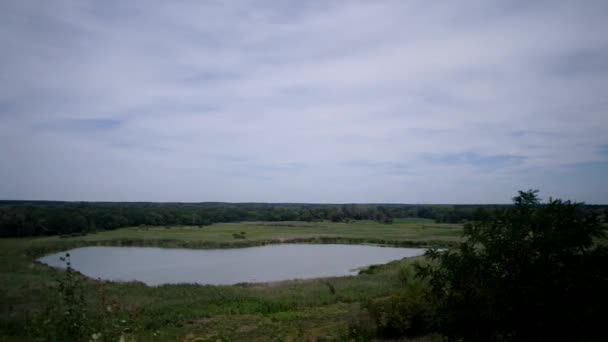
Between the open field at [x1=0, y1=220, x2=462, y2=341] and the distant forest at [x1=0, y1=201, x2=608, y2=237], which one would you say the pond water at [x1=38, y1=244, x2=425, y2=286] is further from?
the distant forest at [x1=0, y1=201, x2=608, y2=237]

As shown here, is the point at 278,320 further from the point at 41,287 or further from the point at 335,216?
the point at 335,216

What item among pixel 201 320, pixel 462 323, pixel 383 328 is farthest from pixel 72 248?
pixel 462 323

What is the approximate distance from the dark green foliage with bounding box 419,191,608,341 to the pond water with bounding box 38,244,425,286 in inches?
1004

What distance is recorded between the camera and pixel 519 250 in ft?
18.8

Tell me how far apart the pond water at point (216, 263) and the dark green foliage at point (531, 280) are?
25495 mm

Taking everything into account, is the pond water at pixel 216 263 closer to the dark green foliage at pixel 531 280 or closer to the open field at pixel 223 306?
the open field at pixel 223 306

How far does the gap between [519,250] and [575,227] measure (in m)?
0.75

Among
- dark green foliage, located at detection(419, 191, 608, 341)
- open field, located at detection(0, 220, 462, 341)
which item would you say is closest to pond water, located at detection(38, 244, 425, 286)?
open field, located at detection(0, 220, 462, 341)

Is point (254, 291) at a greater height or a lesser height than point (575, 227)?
lesser

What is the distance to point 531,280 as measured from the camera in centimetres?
558

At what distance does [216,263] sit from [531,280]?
38584 mm

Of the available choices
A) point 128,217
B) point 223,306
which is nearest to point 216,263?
point 223,306

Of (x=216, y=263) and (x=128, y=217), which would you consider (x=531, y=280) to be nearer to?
(x=216, y=263)

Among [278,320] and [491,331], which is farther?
[278,320]
